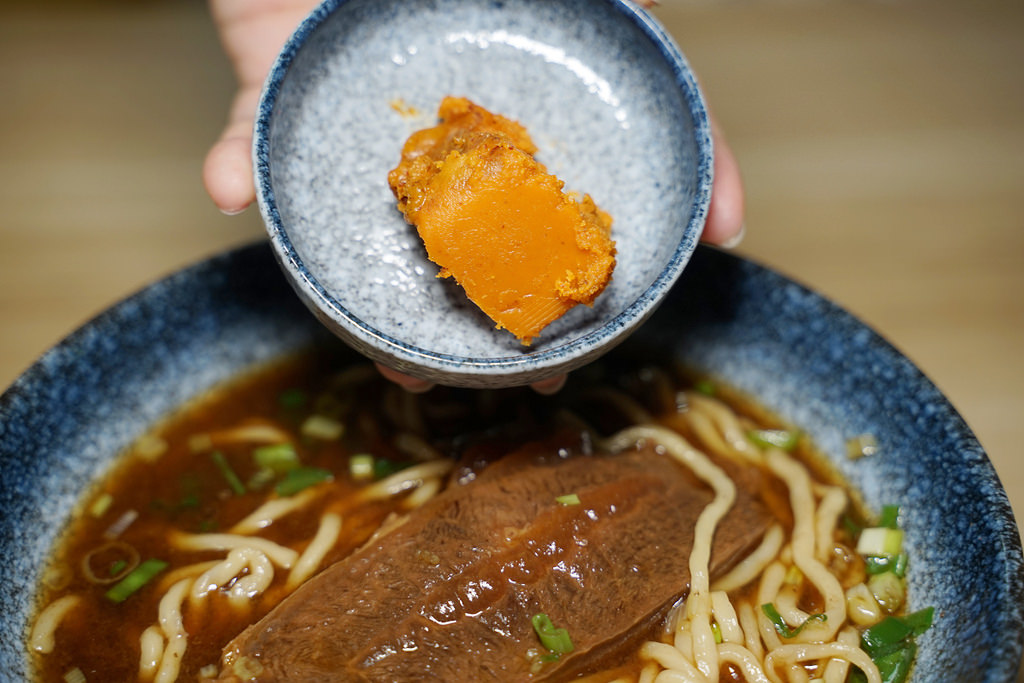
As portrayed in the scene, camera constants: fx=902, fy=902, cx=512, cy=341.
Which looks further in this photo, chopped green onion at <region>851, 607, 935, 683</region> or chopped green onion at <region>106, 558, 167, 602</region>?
chopped green onion at <region>106, 558, 167, 602</region>

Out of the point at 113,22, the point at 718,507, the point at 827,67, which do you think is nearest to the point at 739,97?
the point at 827,67

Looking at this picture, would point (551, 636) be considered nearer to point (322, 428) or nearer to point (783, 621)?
point (783, 621)

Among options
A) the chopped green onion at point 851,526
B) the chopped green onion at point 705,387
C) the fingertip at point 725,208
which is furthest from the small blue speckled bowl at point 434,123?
the chopped green onion at point 851,526

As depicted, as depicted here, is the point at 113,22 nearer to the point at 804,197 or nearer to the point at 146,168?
the point at 146,168

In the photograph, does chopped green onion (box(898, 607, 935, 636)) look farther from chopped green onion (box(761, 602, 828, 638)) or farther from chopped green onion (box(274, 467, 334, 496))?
chopped green onion (box(274, 467, 334, 496))

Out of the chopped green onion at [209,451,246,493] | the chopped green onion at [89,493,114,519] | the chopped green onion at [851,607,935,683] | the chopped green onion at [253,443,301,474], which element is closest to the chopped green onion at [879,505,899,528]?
the chopped green onion at [851,607,935,683]

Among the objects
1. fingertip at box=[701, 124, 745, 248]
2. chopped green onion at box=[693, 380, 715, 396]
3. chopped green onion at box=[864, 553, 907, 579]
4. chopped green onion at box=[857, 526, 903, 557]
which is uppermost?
fingertip at box=[701, 124, 745, 248]

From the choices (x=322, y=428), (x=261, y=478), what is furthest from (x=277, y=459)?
(x=322, y=428)

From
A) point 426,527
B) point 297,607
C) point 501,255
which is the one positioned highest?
point 501,255
